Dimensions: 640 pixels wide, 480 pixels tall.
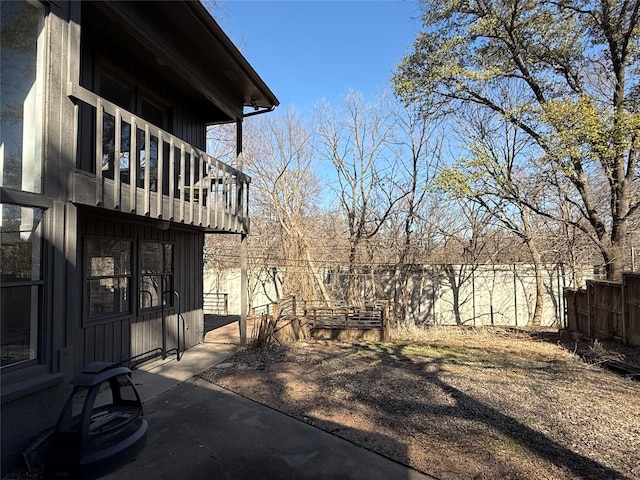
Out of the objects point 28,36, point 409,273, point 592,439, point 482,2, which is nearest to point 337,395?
point 592,439

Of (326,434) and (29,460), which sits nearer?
(29,460)

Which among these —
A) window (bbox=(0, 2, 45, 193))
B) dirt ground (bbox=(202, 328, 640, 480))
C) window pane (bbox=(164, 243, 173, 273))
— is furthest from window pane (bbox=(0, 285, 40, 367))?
window pane (bbox=(164, 243, 173, 273))

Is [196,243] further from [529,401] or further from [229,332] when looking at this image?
[529,401]

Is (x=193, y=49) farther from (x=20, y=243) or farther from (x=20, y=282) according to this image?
(x=20, y=282)

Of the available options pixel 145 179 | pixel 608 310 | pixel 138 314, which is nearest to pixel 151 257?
pixel 138 314

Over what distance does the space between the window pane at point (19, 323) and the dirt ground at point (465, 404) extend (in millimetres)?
2509

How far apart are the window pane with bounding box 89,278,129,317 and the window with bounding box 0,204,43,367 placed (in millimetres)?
2083

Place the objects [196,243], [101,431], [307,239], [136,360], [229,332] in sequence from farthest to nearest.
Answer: [307,239] < [229,332] < [196,243] < [136,360] < [101,431]

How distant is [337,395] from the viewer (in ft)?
16.4

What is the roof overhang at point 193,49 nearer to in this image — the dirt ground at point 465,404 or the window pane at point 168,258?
the window pane at point 168,258

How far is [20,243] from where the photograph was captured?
324 centimetres

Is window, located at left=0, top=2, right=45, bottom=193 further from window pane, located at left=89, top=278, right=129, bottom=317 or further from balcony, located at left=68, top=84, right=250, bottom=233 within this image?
window pane, located at left=89, top=278, right=129, bottom=317

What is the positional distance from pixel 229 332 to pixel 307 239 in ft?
21.9

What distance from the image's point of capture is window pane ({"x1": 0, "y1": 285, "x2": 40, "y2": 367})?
10.3 ft
